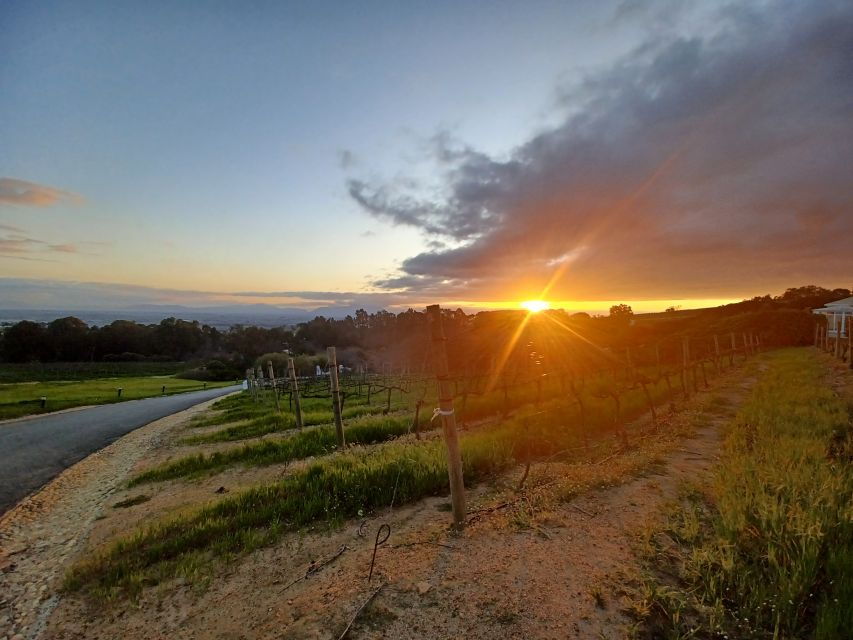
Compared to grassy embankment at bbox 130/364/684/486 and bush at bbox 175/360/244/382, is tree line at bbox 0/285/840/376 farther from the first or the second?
grassy embankment at bbox 130/364/684/486

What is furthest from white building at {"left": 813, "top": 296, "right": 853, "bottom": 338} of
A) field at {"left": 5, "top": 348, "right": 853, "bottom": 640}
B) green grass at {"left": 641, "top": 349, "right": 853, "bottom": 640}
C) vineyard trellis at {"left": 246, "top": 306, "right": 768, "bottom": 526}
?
green grass at {"left": 641, "top": 349, "right": 853, "bottom": 640}

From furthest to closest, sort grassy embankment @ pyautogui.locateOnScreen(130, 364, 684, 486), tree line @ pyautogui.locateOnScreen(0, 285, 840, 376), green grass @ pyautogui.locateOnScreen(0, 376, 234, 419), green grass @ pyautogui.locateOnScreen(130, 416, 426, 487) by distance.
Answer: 1. tree line @ pyautogui.locateOnScreen(0, 285, 840, 376)
2. green grass @ pyautogui.locateOnScreen(0, 376, 234, 419)
3. grassy embankment @ pyautogui.locateOnScreen(130, 364, 684, 486)
4. green grass @ pyautogui.locateOnScreen(130, 416, 426, 487)

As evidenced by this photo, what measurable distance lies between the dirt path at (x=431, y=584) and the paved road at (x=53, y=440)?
317 inches

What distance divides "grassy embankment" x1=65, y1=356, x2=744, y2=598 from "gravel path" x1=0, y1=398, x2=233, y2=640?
0.51 metres

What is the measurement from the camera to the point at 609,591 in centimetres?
356

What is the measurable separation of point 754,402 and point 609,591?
34.4ft

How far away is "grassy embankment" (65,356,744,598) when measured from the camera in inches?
198

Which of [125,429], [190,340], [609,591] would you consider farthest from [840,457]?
[190,340]

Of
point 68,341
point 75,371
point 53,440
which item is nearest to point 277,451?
point 53,440

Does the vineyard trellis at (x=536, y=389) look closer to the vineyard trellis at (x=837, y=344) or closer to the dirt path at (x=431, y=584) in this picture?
the vineyard trellis at (x=837, y=344)

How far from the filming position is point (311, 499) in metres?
6.32

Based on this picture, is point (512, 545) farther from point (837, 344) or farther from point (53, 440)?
point (837, 344)

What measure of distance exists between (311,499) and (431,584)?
3132 millimetres

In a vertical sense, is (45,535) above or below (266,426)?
above
